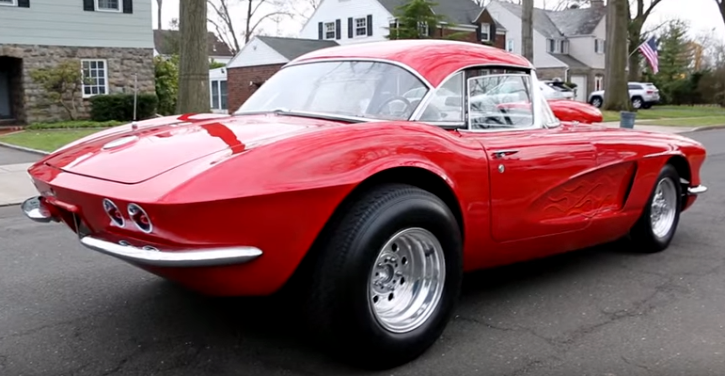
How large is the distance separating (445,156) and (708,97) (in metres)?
45.1

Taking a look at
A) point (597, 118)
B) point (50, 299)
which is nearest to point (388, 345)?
point (50, 299)

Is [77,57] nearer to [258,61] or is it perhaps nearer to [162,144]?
[258,61]

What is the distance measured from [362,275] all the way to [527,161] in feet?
4.51

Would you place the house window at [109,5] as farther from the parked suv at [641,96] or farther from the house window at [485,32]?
the parked suv at [641,96]

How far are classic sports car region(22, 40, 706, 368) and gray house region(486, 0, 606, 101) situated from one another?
47.0 meters

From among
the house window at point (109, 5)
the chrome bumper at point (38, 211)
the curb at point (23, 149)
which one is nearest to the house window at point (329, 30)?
the house window at point (109, 5)

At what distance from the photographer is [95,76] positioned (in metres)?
22.7

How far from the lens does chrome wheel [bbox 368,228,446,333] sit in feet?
10.3

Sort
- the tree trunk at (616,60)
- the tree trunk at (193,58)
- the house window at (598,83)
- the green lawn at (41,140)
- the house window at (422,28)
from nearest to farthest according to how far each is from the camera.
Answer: the tree trunk at (193,58) < the green lawn at (41,140) < the tree trunk at (616,60) < the house window at (422,28) < the house window at (598,83)

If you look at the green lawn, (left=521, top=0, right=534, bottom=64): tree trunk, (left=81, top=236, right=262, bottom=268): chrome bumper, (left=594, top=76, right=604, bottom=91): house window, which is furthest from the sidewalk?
(left=594, top=76, right=604, bottom=91): house window

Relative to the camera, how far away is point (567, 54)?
52094mm

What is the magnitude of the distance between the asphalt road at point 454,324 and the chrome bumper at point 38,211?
0.61 metres

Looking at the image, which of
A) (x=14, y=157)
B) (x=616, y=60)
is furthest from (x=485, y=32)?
(x=14, y=157)

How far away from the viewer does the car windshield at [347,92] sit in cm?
369
